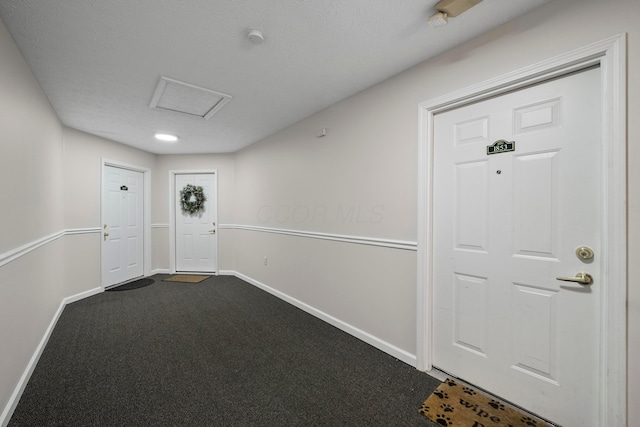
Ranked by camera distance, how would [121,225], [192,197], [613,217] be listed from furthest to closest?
1. [192,197]
2. [121,225]
3. [613,217]

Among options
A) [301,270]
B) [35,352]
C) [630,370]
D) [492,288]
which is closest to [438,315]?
[492,288]

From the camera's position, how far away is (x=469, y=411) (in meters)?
1.57

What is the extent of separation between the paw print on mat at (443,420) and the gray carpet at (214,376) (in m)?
0.08

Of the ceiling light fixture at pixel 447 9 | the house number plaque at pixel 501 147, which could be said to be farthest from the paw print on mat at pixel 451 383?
the ceiling light fixture at pixel 447 9

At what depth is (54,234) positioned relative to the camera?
288 centimetres

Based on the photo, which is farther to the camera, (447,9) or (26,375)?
(26,375)

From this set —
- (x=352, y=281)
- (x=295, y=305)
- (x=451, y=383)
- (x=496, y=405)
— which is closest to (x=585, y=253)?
(x=496, y=405)

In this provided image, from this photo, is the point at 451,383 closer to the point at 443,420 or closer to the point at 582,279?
the point at 443,420

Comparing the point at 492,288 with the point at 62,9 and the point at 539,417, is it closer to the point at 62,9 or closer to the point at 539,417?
the point at 539,417

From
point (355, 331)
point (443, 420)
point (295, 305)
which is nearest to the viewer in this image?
point (443, 420)

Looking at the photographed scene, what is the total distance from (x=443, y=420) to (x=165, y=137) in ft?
14.2

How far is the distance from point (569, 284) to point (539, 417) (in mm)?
804

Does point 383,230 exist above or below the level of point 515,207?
below

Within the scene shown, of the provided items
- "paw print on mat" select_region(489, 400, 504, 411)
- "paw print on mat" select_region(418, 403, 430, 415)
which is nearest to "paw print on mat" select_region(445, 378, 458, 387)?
"paw print on mat" select_region(489, 400, 504, 411)
